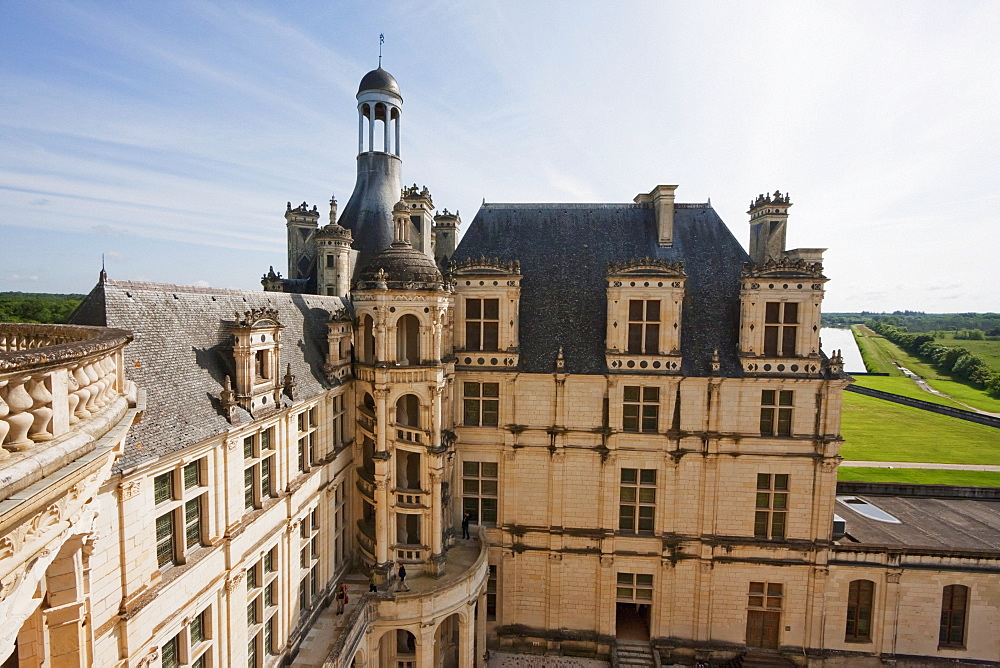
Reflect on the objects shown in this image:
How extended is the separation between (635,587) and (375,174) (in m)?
24.0

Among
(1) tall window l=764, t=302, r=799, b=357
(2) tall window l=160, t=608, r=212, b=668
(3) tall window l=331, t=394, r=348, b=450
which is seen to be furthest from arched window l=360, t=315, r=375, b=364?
(1) tall window l=764, t=302, r=799, b=357

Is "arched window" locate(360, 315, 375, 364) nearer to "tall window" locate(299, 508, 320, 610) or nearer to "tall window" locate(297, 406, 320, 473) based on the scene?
"tall window" locate(297, 406, 320, 473)

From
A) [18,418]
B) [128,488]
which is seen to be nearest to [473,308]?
[128,488]

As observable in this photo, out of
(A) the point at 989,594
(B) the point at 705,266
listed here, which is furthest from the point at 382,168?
(A) the point at 989,594

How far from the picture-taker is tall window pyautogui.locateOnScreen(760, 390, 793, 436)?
65.7 feet

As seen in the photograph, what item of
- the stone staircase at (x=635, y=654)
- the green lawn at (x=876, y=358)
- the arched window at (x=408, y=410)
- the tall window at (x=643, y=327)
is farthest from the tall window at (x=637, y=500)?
the green lawn at (x=876, y=358)

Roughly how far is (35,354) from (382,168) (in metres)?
23.8

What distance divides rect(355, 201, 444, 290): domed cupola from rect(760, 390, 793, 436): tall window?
1452 centimetres

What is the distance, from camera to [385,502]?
17.8 meters

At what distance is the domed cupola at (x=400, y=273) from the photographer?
17.2m

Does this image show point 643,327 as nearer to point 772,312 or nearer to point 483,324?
point 772,312

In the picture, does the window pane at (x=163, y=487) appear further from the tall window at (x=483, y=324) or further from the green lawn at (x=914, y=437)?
the green lawn at (x=914, y=437)

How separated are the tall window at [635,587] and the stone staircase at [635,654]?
185cm

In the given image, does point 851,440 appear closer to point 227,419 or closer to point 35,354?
point 227,419
